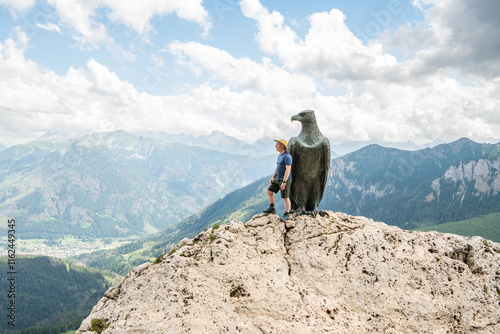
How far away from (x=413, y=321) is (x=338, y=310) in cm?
263

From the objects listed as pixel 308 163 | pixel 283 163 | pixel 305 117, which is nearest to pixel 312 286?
pixel 283 163

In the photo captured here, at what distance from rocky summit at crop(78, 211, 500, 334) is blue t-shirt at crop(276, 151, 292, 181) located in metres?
3.08

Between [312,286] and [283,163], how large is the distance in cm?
604

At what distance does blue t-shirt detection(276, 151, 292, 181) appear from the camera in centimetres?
1449

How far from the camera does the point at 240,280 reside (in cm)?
1039

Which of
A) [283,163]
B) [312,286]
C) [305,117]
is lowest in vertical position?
[312,286]

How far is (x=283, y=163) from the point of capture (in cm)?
1472

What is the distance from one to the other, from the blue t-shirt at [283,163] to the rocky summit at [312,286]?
10.1 ft

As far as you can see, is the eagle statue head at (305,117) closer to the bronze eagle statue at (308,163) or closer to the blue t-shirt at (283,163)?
the bronze eagle statue at (308,163)

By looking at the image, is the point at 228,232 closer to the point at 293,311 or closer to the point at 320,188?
the point at 293,311

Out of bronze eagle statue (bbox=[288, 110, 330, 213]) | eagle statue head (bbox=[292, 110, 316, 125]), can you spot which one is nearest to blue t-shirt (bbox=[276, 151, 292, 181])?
bronze eagle statue (bbox=[288, 110, 330, 213])

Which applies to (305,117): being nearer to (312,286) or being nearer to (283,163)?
(283,163)

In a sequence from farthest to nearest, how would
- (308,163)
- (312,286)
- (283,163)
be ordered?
(308,163)
(283,163)
(312,286)

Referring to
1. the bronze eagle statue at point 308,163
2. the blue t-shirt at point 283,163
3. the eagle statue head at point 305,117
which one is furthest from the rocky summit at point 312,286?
the eagle statue head at point 305,117
